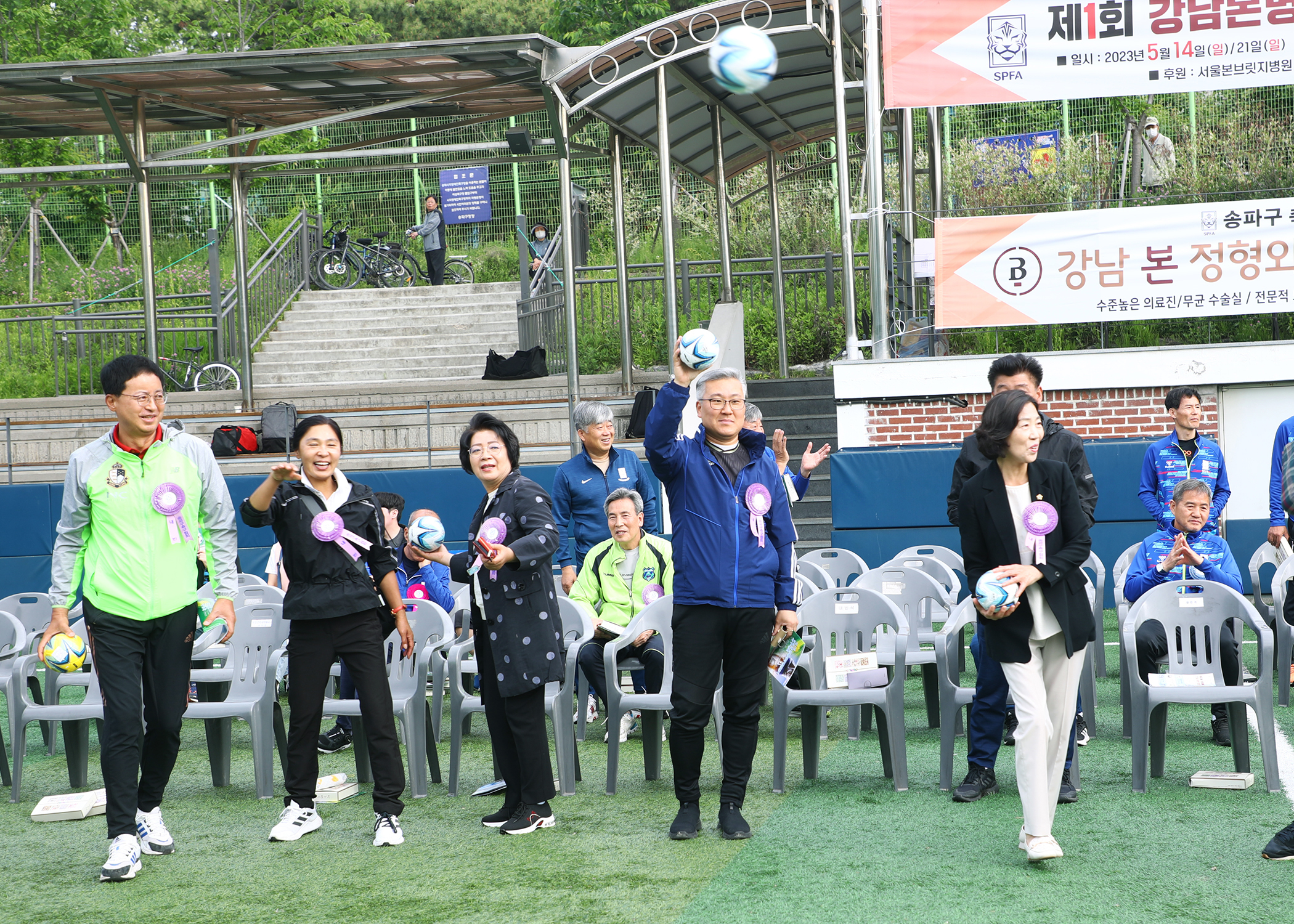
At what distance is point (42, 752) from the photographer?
7.30m

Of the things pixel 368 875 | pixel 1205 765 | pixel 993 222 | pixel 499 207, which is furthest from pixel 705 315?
pixel 368 875

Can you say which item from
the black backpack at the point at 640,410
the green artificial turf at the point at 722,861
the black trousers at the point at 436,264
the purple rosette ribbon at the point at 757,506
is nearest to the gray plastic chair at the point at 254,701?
the green artificial turf at the point at 722,861

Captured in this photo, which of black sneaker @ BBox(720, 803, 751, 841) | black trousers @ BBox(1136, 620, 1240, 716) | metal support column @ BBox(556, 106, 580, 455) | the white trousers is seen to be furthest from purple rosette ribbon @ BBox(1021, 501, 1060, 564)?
metal support column @ BBox(556, 106, 580, 455)

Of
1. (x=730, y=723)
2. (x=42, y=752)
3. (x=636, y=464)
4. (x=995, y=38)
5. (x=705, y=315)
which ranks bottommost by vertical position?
(x=42, y=752)

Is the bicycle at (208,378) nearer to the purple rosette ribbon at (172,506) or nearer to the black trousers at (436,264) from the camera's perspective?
the black trousers at (436,264)

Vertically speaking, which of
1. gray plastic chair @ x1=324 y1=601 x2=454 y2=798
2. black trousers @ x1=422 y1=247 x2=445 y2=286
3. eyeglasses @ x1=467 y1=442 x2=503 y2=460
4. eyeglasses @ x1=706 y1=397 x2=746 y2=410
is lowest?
gray plastic chair @ x1=324 y1=601 x2=454 y2=798

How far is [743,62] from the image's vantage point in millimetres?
7469

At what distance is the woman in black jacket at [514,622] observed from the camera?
A: 17.1 feet

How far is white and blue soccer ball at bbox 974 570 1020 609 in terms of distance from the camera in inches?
178

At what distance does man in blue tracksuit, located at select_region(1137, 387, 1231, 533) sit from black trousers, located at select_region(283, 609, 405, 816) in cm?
473

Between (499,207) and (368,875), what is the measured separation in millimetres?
22982

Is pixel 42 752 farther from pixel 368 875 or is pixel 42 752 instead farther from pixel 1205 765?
pixel 1205 765

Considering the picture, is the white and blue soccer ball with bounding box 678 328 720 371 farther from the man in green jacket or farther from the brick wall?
the brick wall

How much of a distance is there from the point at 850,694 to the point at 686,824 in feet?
3.46
